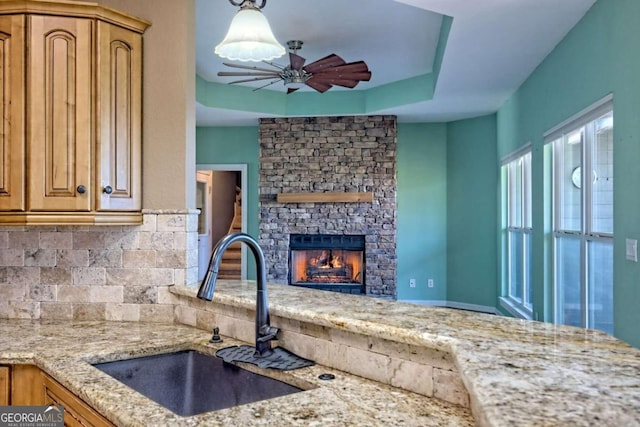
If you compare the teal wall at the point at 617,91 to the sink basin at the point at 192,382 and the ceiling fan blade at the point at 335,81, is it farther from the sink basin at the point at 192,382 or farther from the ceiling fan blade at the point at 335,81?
the sink basin at the point at 192,382

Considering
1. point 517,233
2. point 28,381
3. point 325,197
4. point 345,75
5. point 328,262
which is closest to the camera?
point 28,381

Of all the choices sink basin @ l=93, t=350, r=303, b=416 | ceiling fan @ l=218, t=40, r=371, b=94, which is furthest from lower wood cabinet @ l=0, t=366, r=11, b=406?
ceiling fan @ l=218, t=40, r=371, b=94

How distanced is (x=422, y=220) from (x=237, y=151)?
2.82m

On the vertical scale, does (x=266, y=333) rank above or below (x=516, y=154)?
below

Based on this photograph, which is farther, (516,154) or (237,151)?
(237,151)

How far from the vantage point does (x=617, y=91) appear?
3049 millimetres

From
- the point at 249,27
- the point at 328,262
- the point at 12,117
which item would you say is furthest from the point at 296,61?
the point at 328,262

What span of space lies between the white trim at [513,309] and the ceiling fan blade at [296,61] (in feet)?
10.5

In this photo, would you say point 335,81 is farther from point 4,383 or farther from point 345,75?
point 4,383

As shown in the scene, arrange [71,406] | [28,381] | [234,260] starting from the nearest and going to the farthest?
[71,406], [28,381], [234,260]

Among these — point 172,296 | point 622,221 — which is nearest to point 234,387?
point 172,296

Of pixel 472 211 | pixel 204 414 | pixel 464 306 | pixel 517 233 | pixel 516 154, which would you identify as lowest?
pixel 464 306

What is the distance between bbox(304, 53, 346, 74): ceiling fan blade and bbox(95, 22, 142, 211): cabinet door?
84.0 inches

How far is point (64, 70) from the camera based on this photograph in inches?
91.5
